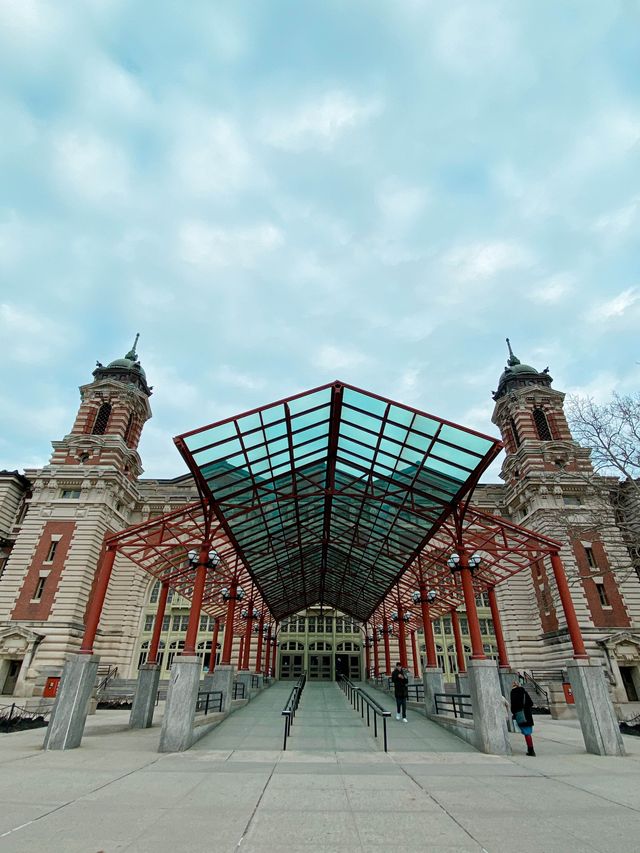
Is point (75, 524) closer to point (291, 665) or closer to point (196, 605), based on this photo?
point (291, 665)

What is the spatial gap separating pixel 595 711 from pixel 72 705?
1337 cm

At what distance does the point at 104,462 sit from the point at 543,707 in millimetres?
35834

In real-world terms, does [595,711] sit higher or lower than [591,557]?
lower

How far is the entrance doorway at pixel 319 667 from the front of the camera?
39.4 meters

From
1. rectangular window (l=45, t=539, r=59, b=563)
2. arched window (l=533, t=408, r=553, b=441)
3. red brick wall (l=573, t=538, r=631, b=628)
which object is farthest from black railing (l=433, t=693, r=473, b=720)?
rectangular window (l=45, t=539, r=59, b=563)

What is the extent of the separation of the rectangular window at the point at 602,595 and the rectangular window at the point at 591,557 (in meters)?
1.26

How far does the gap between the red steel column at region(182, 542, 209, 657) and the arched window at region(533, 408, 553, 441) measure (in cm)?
3294

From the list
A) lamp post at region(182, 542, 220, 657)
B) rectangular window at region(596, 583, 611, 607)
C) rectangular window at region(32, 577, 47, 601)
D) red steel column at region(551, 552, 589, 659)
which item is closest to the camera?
red steel column at region(551, 552, 589, 659)

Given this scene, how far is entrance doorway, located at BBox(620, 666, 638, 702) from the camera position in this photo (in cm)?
2603

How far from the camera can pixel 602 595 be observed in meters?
28.7

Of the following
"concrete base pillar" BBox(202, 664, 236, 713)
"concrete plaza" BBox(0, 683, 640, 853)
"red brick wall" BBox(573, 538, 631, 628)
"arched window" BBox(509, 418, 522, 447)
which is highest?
"arched window" BBox(509, 418, 522, 447)

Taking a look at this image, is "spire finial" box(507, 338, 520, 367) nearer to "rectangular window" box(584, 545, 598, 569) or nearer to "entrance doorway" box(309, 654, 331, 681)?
"rectangular window" box(584, 545, 598, 569)

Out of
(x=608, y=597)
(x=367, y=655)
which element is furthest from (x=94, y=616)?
(x=367, y=655)

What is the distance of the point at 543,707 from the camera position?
23156 mm
